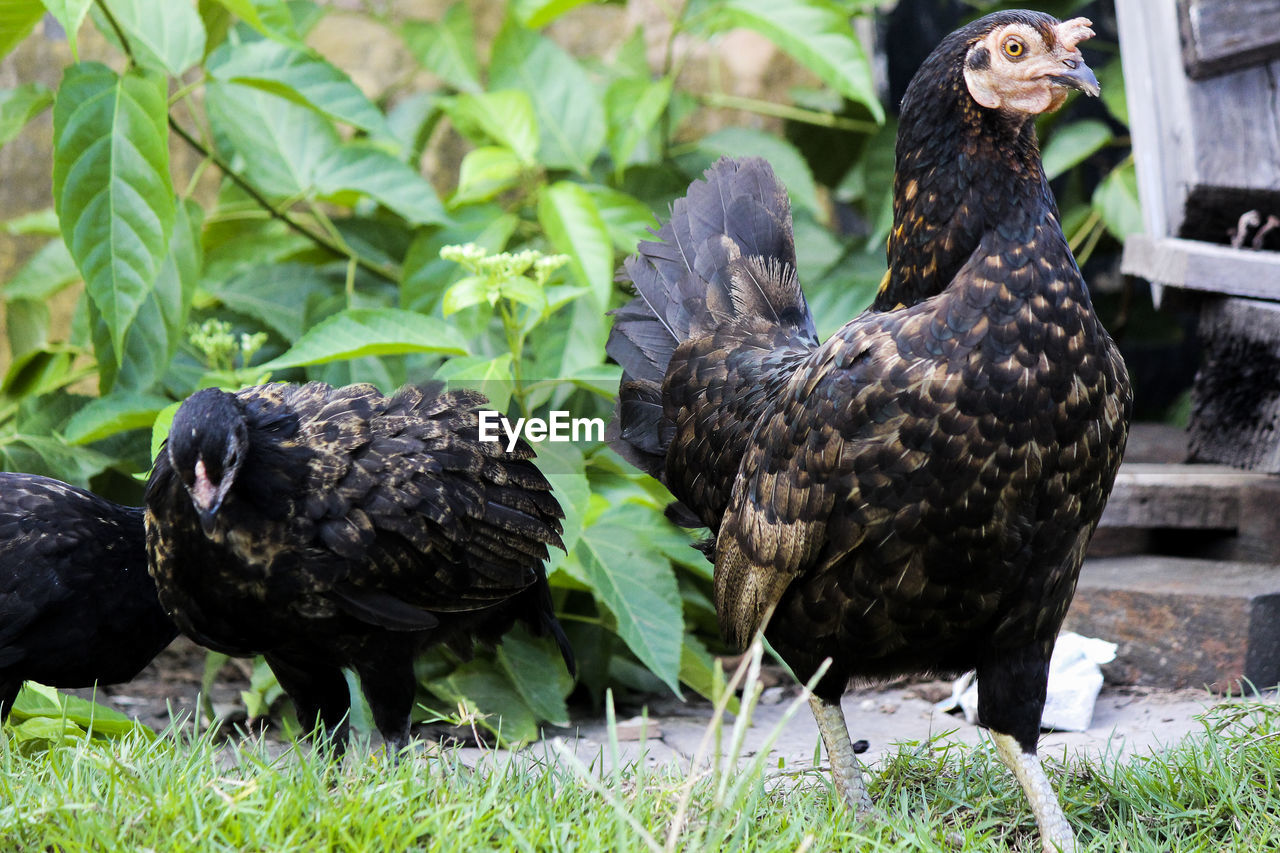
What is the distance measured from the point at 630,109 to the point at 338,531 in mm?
2622

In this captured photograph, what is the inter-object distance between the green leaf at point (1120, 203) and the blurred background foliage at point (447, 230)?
0.04 feet

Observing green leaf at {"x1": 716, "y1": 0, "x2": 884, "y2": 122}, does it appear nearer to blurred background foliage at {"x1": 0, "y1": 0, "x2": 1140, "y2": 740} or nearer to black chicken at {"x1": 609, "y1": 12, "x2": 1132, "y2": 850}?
blurred background foliage at {"x1": 0, "y1": 0, "x2": 1140, "y2": 740}

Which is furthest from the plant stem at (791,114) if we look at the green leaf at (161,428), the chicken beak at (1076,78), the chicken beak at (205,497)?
the chicken beak at (205,497)

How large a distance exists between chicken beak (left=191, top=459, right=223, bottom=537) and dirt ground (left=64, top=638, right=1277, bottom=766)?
1209mm

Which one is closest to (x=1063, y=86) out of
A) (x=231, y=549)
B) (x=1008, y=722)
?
(x=1008, y=722)

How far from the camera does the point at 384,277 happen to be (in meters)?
4.95

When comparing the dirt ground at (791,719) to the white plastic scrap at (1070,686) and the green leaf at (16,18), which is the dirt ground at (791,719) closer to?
the white plastic scrap at (1070,686)

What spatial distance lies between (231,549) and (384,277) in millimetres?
2294

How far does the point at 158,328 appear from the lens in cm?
409

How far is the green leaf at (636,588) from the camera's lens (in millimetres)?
3723

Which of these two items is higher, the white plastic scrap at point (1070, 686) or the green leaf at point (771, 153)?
the green leaf at point (771, 153)

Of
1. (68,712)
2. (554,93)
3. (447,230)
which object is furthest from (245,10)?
(68,712)

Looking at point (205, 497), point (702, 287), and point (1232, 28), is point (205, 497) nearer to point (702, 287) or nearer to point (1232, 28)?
point (702, 287)

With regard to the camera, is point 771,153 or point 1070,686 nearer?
point 1070,686
